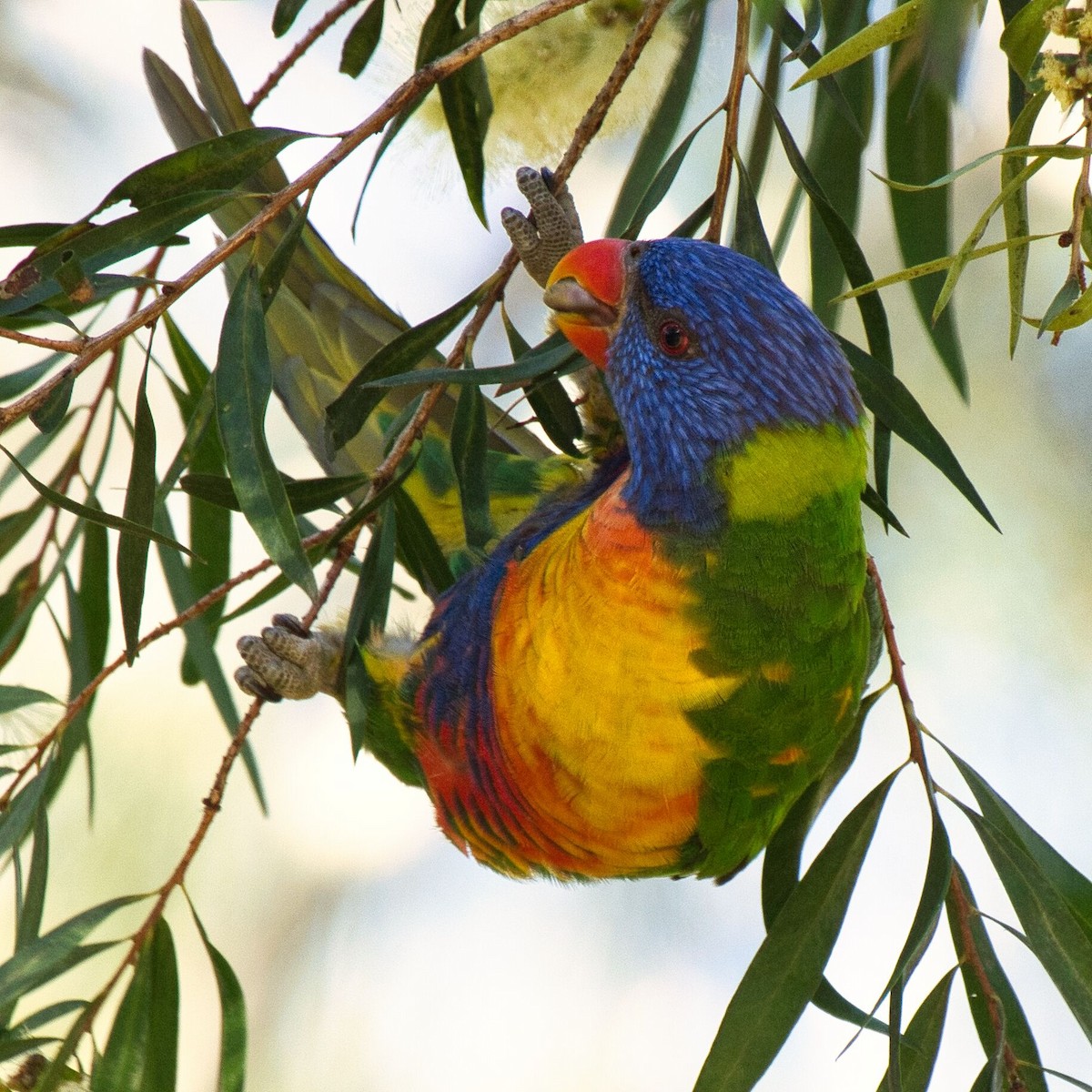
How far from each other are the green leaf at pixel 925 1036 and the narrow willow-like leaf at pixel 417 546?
0.57m

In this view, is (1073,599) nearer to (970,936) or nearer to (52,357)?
(970,936)

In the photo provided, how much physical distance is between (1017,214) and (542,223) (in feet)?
1.48

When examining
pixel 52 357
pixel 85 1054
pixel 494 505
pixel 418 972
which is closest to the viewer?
pixel 52 357

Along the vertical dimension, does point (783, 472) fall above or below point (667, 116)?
below

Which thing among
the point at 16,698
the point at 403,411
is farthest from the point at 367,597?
the point at 16,698

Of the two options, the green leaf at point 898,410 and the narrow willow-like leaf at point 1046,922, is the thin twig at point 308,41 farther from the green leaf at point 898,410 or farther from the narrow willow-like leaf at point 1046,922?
the narrow willow-like leaf at point 1046,922

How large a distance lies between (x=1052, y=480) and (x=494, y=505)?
5.18ft

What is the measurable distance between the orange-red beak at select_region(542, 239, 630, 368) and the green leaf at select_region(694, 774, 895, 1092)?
18.8 inches

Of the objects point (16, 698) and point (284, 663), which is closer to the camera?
point (16, 698)

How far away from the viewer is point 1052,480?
8.23 feet

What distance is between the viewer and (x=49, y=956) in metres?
0.96

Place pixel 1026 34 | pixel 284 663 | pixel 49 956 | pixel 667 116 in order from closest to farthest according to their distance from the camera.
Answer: pixel 1026 34
pixel 49 956
pixel 284 663
pixel 667 116

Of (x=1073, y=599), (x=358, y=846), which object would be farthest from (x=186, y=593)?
(x=1073, y=599)

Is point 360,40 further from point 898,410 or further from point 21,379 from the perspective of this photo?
point 898,410
